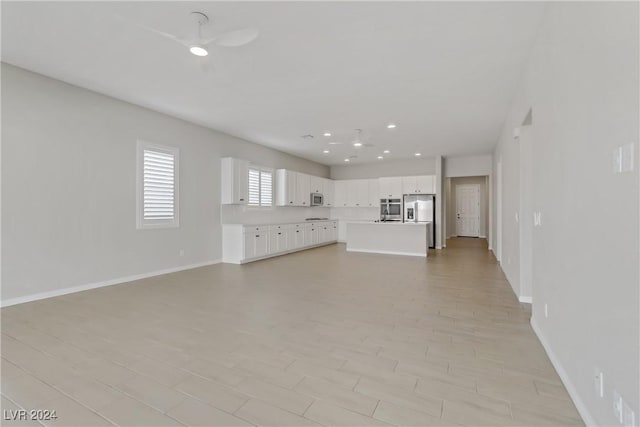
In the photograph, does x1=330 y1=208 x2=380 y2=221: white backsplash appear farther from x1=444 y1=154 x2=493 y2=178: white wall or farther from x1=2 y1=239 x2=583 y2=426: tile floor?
x1=2 y1=239 x2=583 y2=426: tile floor

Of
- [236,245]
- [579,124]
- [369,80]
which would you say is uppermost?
[369,80]

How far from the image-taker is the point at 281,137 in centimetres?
733

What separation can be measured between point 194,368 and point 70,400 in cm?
72

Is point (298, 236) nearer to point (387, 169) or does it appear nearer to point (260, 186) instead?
point (260, 186)

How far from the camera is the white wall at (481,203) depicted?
12.6 meters

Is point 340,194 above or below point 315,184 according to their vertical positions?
below

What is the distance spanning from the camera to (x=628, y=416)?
1280 mm

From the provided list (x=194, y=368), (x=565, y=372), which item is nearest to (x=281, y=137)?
(x=194, y=368)

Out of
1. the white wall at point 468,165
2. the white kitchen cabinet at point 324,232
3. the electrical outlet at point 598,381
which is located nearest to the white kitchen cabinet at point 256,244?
the white kitchen cabinet at point 324,232

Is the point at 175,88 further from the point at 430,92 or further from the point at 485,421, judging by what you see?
the point at 485,421

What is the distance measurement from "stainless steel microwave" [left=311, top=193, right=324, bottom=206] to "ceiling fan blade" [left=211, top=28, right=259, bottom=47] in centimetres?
738

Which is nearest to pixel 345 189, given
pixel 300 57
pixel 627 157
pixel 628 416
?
pixel 300 57

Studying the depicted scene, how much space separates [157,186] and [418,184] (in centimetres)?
743

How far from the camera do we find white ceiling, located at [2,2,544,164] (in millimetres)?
2740
